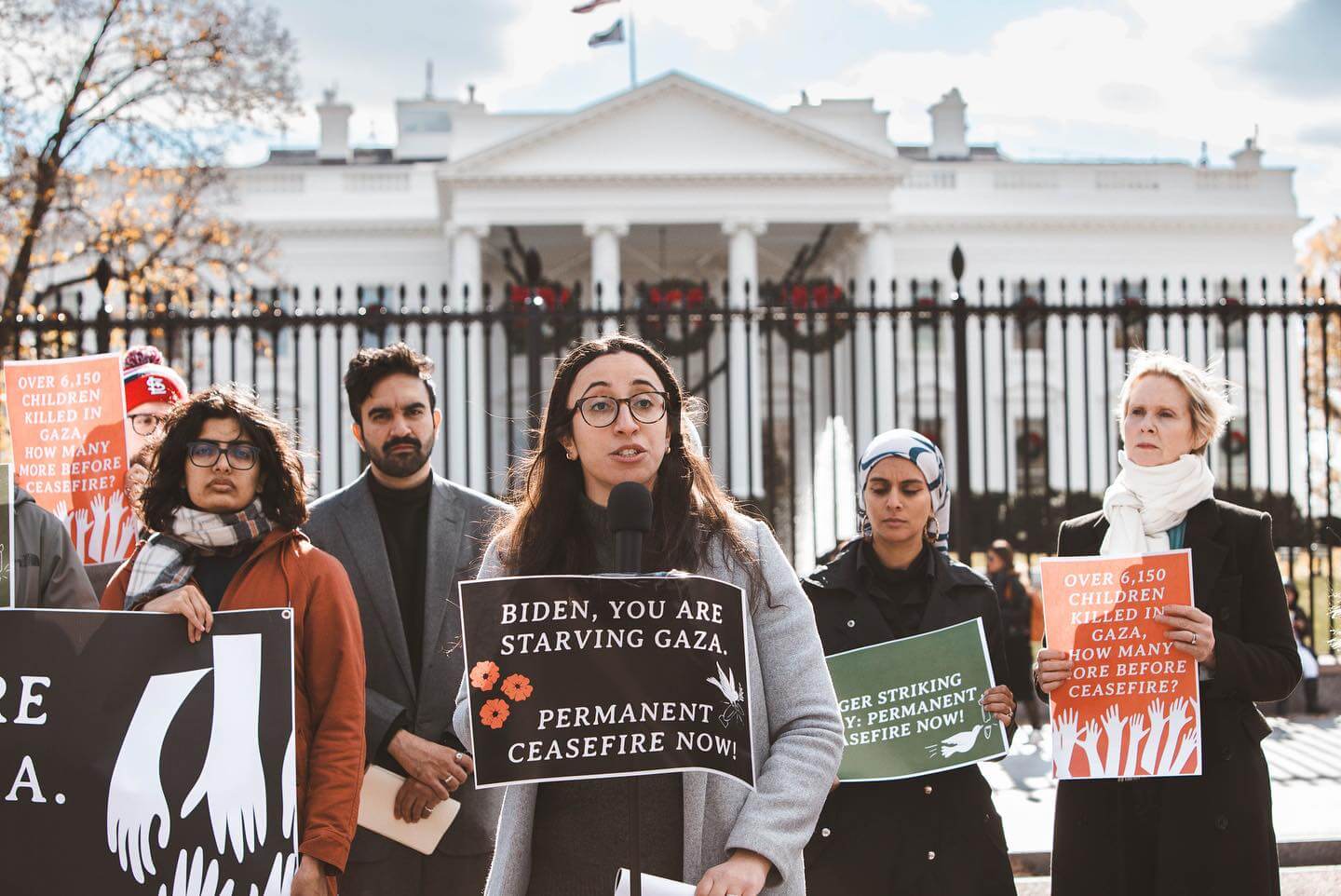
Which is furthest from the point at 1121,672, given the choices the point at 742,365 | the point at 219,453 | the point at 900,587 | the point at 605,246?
the point at 605,246

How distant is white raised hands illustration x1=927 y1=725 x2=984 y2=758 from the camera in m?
3.36

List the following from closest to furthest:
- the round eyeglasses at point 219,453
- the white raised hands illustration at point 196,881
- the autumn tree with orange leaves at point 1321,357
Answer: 1. the white raised hands illustration at point 196,881
2. the round eyeglasses at point 219,453
3. the autumn tree with orange leaves at point 1321,357

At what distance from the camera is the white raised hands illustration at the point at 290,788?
2.81 metres

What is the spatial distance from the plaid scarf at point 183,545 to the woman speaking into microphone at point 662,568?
0.80 metres

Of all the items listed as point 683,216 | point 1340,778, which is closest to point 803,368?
point 683,216

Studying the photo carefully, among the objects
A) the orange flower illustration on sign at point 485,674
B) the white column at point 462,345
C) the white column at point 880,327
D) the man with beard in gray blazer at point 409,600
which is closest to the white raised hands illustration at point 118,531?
the man with beard in gray blazer at point 409,600

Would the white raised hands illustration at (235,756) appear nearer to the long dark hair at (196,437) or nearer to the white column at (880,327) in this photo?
the long dark hair at (196,437)

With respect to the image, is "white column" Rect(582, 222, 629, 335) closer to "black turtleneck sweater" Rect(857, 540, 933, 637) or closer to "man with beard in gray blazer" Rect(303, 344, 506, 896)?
"man with beard in gray blazer" Rect(303, 344, 506, 896)

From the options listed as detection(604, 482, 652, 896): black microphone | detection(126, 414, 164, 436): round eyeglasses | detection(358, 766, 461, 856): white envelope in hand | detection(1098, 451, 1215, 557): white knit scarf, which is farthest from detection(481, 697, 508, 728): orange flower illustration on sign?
detection(126, 414, 164, 436): round eyeglasses

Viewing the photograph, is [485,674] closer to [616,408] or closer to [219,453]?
[616,408]

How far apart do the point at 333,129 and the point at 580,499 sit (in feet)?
155

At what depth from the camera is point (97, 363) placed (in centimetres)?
449

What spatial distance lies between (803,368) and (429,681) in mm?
30303

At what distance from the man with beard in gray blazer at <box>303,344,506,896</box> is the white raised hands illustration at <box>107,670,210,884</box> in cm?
82
